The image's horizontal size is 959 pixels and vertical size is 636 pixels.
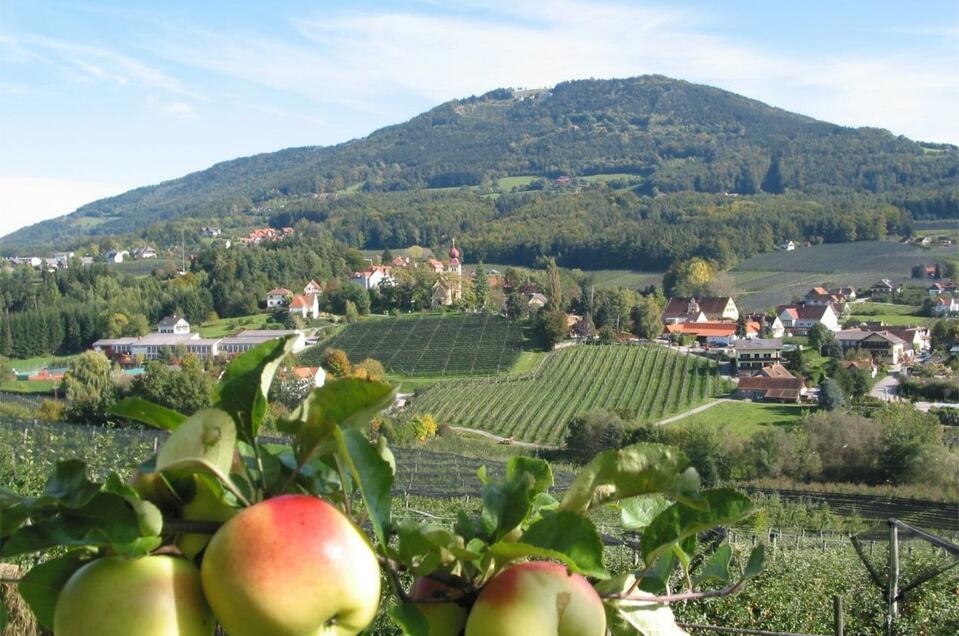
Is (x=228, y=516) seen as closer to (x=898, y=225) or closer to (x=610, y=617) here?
(x=610, y=617)

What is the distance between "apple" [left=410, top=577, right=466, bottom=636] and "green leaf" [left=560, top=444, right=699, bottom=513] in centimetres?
12

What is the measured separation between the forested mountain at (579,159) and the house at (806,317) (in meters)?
35.4

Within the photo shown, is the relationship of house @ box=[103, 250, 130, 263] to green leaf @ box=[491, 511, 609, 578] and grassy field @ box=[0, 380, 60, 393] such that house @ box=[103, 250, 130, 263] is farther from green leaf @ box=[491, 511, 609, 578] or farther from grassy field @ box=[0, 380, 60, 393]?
green leaf @ box=[491, 511, 609, 578]

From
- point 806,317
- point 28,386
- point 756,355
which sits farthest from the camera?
point 806,317

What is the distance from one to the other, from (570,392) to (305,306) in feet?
76.2

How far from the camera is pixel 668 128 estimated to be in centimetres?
14000

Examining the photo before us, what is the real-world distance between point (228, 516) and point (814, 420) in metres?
29.0

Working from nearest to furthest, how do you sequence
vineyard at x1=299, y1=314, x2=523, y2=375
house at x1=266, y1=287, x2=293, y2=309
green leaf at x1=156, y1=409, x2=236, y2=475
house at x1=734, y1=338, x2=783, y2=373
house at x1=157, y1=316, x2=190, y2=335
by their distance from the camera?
green leaf at x1=156, y1=409, x2=236, y2=475 < house at x1=734, y1=338, x2=783, y2=373 < vineyard at x1=299, y1=314, x2=523, y2=375 < house at x1=157, y1=316, x2=190, y2=335 < house at x1=266, y1=287, x2=293, y2=309

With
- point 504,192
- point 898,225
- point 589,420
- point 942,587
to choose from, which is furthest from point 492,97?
point 942,587

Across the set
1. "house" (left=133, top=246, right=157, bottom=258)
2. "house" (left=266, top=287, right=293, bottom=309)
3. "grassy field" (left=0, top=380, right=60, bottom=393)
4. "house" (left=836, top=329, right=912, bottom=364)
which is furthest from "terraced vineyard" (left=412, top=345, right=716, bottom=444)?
"house" (left=133, top=246, right=157, bottom=258)

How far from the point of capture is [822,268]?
6856 cm

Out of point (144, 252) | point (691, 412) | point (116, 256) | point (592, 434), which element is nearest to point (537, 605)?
point (592, 434)

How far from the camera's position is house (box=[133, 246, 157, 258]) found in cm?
8600

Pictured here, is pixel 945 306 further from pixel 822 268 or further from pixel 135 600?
pixel 135 600
